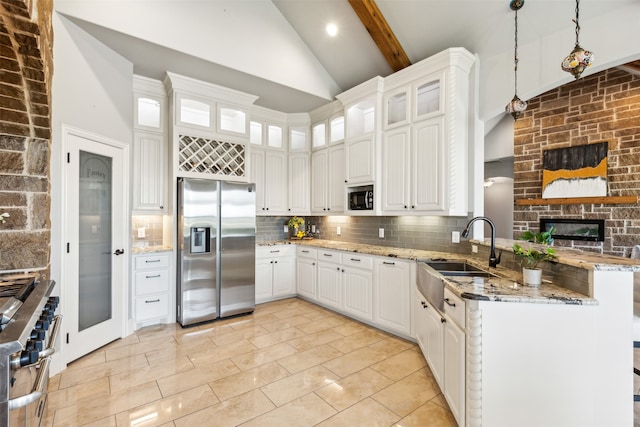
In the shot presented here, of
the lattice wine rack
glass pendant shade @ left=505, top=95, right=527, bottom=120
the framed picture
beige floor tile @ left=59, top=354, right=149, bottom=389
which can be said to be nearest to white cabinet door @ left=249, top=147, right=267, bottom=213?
the lattice wine rack

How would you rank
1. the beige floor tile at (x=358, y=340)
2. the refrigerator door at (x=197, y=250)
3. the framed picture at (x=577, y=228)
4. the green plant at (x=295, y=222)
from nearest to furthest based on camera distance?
the beige floor tile at (x=358, y=340) → the refrigerator door at (x=197, y=250) → the framed picture at (x=577, y=228) → the green plant at (x=295, y=222)

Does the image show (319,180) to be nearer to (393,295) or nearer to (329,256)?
(329,256)

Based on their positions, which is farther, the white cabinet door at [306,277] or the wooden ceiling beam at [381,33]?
the white cabinet door at [306,277]

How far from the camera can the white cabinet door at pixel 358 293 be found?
3.54 meters

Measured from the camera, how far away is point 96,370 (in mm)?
2598

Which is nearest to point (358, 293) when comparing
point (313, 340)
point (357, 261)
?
point (357, 261)

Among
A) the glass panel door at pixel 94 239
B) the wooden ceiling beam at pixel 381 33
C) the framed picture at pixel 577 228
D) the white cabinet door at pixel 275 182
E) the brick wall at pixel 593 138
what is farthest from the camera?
the white cabinet door at pixel 275 182

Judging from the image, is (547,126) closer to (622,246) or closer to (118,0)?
(622,246)

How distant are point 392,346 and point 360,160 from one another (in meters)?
2.24

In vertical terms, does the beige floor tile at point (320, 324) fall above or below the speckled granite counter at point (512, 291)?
below

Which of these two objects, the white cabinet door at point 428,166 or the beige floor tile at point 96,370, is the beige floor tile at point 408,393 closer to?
the white cabinet door at point 428,166

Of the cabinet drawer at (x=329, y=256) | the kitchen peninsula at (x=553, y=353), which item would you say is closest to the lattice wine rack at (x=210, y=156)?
the cabinet drawer at (x=329, y=256)

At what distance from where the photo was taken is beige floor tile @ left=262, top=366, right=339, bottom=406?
224 centimetres

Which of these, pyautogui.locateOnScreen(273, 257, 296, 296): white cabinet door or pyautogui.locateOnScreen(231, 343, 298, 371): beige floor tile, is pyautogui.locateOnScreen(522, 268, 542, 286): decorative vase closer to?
pyautogui.locateOnScreen(231, 343, 298, 371): beige floor tile
